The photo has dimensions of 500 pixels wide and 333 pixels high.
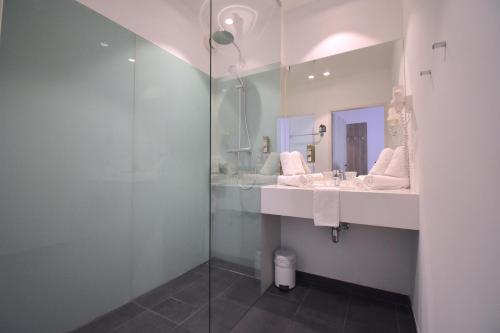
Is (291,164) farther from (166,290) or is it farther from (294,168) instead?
(166,290)

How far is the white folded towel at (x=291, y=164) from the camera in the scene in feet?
6.83

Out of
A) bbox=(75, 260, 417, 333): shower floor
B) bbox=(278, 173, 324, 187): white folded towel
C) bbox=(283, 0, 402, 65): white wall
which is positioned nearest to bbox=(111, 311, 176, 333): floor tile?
bbox=(75, 260, 417, 333): shower floor

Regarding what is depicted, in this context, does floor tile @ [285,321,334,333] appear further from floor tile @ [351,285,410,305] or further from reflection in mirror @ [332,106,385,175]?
reflection in mirror @ [332,106,385,175]

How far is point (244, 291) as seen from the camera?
175 cm

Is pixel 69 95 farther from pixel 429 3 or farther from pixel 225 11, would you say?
pixel 429 3

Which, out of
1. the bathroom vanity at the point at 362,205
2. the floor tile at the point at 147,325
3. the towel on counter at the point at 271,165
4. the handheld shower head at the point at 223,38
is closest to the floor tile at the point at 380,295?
the bathroom vanity at the point at 362,205

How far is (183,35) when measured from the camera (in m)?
2.21

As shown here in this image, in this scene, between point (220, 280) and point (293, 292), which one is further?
point (293, 292)

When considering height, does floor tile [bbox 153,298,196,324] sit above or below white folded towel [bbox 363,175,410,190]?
below

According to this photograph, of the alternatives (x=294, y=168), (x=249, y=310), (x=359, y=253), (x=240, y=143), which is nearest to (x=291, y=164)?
(x=294, y=168)

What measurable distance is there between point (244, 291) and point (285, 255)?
484 mm

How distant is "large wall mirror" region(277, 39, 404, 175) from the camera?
187 cm

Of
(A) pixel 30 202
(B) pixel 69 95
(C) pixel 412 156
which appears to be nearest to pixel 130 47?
(B) pixel 69 95

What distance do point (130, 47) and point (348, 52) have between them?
1.91 meters
